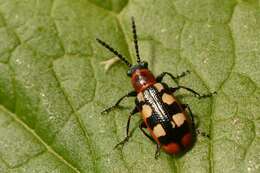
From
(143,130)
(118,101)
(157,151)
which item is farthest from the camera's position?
(118,101)

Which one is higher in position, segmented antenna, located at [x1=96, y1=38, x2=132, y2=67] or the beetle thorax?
segmented antenna, located at [x1=96, y1=38, x2=132, y2=67]

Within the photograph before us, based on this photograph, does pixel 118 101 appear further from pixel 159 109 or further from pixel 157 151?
pixel 157 151

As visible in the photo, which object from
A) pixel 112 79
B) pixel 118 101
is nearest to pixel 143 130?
pixel 118 101

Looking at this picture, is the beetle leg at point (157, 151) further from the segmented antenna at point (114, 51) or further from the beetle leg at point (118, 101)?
the segmented antenna at point (114, 51)

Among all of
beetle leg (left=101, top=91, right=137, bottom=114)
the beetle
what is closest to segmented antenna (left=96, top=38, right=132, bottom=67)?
the beetle

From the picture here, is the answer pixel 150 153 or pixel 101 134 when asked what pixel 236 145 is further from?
pixel 101 134

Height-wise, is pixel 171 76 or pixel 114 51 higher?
pixel 114 51

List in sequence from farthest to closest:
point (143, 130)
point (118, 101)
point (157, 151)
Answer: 1. point (118, 101)
2. point (143, 130)
3. point (157, 151)

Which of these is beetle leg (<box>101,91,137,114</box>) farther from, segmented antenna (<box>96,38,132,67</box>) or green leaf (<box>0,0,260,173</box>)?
segmented antenna (<box>96,38,132,67</box>)
